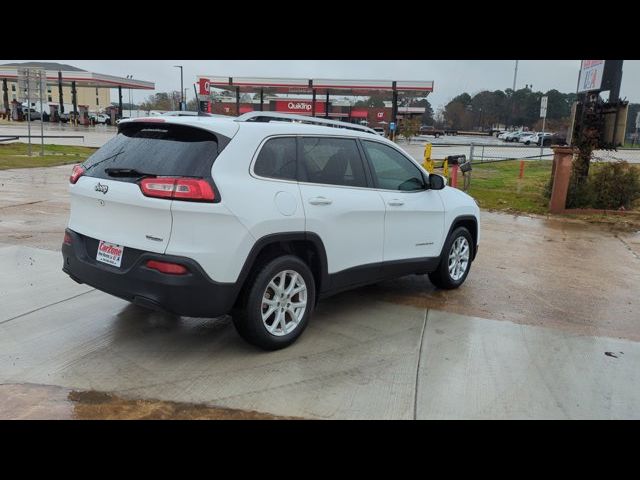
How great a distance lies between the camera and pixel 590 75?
11812 millimetres

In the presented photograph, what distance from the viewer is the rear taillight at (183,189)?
11.9 ft

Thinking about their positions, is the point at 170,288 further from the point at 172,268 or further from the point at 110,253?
the point at 110,253

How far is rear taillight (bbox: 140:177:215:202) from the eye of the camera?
3.64m

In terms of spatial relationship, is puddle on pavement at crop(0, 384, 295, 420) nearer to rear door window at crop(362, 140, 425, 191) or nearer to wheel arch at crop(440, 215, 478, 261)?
rear door window at crop(362, 140, 425, 191)

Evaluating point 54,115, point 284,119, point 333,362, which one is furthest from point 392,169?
point 54,115

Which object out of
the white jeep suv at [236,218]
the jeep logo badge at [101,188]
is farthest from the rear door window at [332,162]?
the jeep logo badge at [101,188]

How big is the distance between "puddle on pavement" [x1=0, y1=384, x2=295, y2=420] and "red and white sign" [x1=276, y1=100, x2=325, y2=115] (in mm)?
59417

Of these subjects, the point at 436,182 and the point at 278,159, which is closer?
the point at 278,159

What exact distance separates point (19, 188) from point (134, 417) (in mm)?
10640

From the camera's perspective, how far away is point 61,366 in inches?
150

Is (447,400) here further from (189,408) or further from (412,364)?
(189,408)

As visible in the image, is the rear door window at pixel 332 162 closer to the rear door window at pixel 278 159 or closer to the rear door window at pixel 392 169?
the rear door window at pixel 278 159

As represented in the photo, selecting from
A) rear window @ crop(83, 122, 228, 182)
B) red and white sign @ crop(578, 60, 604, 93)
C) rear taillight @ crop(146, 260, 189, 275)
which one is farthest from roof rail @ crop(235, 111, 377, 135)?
red and white sign @ crop(578, 60, 604, 93)

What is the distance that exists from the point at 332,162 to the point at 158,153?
1.51m
